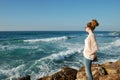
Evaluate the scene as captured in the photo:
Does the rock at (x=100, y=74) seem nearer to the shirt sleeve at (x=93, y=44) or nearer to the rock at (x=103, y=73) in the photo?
the rock at (x=103, y=73)

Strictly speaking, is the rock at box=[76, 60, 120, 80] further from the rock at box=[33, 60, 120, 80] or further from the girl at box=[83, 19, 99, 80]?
the girl at box=[83, 19, 99, 80]

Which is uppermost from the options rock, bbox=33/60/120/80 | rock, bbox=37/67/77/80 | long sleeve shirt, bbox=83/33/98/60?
long sleeve shirt, bbox=83/33/98/60

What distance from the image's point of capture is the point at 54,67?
16.0 m

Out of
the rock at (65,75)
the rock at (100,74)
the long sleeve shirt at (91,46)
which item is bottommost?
the rock at (65,75)

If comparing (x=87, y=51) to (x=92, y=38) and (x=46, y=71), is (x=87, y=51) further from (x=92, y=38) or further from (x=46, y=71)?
(x=46, y=71)

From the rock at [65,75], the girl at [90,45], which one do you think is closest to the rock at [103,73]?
the rock at [65,75]

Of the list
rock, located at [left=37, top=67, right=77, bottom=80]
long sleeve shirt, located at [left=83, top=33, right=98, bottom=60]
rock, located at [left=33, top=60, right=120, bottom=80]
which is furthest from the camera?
rock, located at [left=37, top=67, right=77, bottom=80]

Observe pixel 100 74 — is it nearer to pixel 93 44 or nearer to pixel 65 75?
pixel 65 75

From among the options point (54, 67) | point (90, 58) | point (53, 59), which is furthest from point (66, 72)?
point (53, 59)

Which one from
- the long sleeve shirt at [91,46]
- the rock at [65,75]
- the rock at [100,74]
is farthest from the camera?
the rock at [65,75]

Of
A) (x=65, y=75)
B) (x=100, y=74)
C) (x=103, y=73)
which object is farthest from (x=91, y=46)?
(x=65, y=75)

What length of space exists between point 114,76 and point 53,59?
11971 millimetres

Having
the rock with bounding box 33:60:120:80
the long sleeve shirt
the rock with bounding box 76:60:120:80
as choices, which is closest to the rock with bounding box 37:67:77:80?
the rock with bounding box 33:60:120:80

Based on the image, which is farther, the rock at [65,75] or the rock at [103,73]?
the rock at [65,75]
